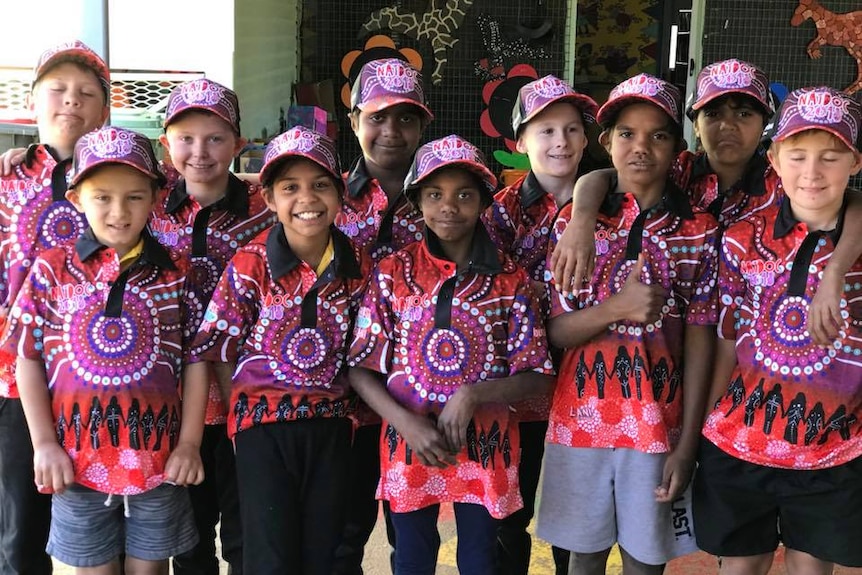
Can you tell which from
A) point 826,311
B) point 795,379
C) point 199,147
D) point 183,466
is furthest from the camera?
point 199,147

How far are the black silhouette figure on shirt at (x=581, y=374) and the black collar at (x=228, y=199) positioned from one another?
3.54ft

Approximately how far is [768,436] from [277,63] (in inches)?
245

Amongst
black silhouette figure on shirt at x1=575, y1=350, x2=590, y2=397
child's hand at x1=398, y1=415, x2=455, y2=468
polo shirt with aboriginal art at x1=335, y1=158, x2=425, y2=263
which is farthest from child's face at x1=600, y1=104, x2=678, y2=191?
child's hand at x1=398, y1=415, x2=455, y2=468

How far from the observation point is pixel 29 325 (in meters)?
2.34

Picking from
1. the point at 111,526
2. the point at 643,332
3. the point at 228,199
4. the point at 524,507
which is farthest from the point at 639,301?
the point at 111,526

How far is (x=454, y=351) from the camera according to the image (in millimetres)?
2395

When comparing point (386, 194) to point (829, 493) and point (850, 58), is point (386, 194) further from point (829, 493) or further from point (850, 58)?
point (850, 58)

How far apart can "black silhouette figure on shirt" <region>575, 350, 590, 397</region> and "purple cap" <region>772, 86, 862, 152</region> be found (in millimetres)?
768

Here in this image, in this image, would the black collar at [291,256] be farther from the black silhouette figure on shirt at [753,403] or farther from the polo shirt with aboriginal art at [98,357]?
the black silhouette figure on shirt at [753,403]

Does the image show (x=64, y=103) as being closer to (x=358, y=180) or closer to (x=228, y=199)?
(x=228, y=199)

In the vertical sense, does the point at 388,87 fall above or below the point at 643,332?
above

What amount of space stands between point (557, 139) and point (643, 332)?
0.70m

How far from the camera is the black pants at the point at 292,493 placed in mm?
2395

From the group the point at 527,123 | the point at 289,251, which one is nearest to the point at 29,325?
the point at 289,251
